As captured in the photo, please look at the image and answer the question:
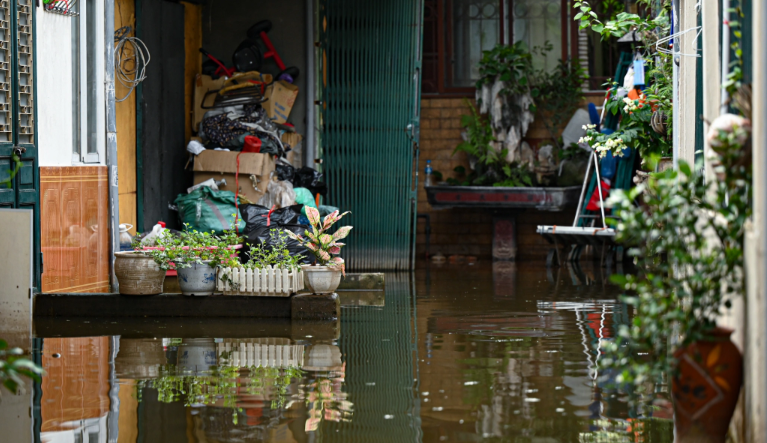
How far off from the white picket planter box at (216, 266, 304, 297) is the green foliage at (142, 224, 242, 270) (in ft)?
0.46

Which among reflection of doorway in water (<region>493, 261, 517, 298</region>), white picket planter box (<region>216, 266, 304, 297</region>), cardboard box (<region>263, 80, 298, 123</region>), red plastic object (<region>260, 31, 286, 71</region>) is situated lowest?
reflection of doorway in water (<region>493, 261, 517, 298</region>)

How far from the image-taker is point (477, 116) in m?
14.1

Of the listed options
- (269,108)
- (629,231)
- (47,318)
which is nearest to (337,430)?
(629,231)

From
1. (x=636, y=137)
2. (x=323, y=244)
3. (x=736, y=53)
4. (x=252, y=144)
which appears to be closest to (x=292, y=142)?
(x=252, y=144)

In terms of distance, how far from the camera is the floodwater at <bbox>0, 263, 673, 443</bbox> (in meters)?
4.63

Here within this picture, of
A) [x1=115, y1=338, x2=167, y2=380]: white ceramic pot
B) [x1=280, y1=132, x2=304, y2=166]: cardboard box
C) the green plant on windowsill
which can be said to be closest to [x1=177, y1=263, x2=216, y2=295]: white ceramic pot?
the green plant on windowsill

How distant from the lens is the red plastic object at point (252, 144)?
1130cm

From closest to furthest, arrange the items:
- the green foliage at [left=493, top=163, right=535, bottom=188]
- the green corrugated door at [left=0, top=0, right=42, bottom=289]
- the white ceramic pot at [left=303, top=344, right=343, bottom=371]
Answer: the white ceramic pot at [left=303, top=344, right=343, bottom=371] → the green corrugated door at [left=0, top=0, right=42, bottom=289] → the green foliage at [left=493, top=163, right=535, bottom=188]

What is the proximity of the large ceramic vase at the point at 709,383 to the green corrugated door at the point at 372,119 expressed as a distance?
910 centimetres

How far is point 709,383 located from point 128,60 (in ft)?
26.0

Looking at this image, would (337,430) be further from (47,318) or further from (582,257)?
(582,257)

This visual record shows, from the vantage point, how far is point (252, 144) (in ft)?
37.1

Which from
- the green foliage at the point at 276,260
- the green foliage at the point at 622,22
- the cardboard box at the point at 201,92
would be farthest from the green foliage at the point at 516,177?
the green foliage at the point at 276,260

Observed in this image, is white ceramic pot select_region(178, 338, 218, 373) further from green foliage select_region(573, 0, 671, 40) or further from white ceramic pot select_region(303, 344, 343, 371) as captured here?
green foliage select_region(573, 0, 671, 40)
